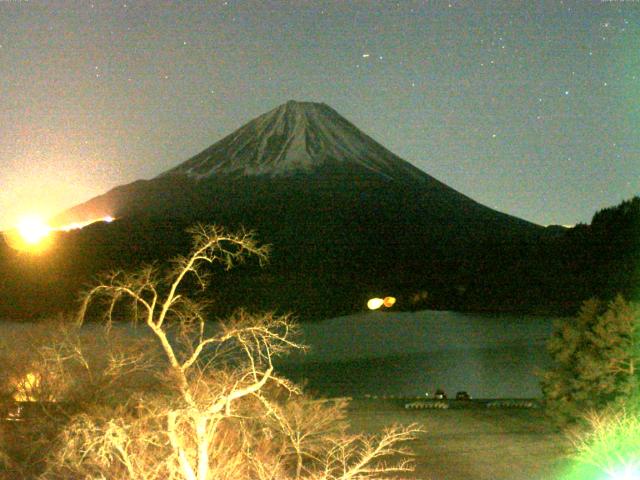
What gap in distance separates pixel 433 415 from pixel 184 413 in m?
15.9

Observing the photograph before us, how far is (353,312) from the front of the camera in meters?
63.6

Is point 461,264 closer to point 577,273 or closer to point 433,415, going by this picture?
point 577,273

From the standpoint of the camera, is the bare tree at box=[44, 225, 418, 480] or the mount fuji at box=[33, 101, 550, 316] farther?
the mount fuji at box=[33, 101, 550, 316]

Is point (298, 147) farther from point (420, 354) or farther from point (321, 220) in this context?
point (420, 354)

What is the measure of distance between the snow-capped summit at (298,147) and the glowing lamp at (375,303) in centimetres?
3778

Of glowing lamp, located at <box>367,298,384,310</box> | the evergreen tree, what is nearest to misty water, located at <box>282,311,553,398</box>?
glowing lamp, located at <box>367,298,384,310</box>

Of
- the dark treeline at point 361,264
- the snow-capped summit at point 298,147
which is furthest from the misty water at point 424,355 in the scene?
the snow-capped summit at point 298,147

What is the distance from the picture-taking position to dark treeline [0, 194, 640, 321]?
168 ft

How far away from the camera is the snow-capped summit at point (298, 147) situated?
101 meters

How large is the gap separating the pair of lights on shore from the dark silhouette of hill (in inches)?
A: 62.6

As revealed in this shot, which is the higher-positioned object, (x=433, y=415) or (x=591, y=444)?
(x=591, y=444)

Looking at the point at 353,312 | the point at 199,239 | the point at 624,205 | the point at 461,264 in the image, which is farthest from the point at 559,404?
the point at 461,264

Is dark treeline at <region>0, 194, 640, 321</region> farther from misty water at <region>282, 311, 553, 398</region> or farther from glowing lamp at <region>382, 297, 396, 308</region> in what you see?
misty water at <region>282, 311, 553, 398</region>

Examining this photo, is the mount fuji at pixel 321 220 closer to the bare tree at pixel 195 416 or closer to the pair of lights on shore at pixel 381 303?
the pair of lights on shore at pixel 381 303
